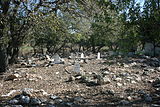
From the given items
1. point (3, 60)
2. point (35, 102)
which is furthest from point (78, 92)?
point (3, 60)

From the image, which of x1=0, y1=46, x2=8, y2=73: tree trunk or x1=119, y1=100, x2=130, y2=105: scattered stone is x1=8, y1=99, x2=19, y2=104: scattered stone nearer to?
x1=119, y1=100, x2=130, y2=105: scattered stone

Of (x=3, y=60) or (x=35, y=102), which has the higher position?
(x=3, y=60)

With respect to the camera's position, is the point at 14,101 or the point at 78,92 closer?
the point at 14,101

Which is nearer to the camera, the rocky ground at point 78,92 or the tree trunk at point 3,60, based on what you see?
the rocky ground at point 78,92

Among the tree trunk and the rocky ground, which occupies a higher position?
the tree trunk

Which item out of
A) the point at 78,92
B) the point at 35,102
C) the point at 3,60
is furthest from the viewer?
the point at 3,60

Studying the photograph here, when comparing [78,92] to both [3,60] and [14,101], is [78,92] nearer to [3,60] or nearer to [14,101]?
[14,101]

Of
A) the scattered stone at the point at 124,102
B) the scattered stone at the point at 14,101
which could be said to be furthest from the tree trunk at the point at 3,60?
the scattered stone at the point at 124,102

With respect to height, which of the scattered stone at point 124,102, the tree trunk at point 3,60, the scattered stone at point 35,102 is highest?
the tree trunk at point 3,60

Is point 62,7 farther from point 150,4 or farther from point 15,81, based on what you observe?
point 150,4

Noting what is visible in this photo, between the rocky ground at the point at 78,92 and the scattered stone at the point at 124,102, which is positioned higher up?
the rocky ground at the point at 78,92

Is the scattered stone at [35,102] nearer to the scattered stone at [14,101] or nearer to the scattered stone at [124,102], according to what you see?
the scattered stone at [14,101]

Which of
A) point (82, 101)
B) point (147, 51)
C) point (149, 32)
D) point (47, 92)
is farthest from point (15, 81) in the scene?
point (147, 51)

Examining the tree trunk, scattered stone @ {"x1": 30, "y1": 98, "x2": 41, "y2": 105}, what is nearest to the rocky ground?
scattered stone @ {"x1": 30, "y1": 98, "x2": 41, "y2": 105}
